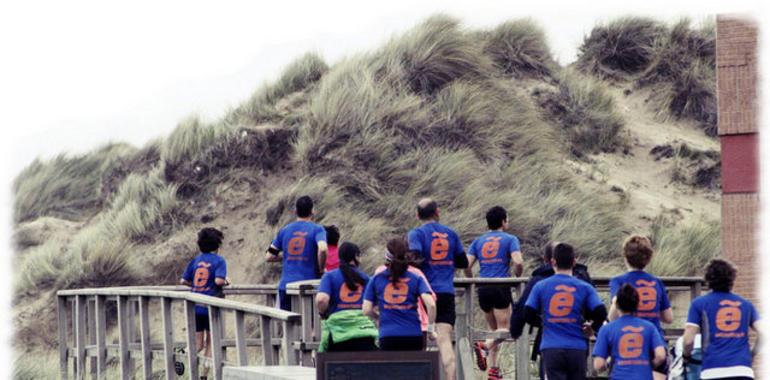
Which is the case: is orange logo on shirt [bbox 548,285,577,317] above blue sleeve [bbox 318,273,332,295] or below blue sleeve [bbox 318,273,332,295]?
below

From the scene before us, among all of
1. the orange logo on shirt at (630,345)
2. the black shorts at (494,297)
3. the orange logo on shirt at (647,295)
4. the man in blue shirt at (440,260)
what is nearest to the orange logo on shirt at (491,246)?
the black shorts at (494,297)

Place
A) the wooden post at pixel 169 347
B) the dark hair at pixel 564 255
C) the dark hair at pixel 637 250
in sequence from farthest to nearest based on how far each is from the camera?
the wooden post at pixel 169 347 → the dark hair at pixel 637 250 → the dark hair at pixel 564 255

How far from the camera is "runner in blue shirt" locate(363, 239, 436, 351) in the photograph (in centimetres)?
1441

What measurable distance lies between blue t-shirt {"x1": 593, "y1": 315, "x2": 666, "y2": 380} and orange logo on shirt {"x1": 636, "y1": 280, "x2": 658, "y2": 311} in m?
1.16

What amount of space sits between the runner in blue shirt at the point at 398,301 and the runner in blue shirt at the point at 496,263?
9.99 ft

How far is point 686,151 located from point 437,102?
568cm

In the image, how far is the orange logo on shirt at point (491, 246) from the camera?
18125 mm

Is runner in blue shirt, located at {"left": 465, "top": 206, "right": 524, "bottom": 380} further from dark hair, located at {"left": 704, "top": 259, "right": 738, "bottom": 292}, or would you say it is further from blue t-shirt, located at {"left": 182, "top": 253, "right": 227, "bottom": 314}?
→ dark hair, located at {"left": 704, "top": 259, "right": 738, "bottom": 292}

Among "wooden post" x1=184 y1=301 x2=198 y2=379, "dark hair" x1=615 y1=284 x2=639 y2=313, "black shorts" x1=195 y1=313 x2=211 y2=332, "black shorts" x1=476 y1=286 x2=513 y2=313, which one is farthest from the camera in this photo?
"black shorts" x1=195 y1=313 x2=211 y2=332

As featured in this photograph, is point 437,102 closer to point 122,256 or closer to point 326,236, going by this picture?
point 122,256

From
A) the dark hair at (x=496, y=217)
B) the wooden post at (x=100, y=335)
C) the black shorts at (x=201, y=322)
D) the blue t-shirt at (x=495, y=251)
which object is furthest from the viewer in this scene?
the wooden post at (x=100, y=335)

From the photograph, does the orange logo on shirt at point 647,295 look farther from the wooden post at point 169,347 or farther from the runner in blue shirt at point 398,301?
the wooden post at point 169,347

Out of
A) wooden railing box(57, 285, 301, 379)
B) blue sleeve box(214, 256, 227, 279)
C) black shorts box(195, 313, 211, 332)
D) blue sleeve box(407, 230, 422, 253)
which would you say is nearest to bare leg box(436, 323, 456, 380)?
blue sleeve box(407, 230, 422, 253)

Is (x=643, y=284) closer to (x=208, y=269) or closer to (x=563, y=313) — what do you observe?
(x=563, y=313)
